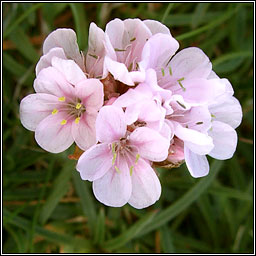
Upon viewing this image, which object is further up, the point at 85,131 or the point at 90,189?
the point at 85,131

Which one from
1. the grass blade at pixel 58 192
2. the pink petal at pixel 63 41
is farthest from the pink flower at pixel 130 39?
the grass blade at pixel 58 192

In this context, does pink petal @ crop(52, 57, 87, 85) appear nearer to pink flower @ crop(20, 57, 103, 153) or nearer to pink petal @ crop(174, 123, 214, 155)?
pink flower @ crop(20, 57, 103, 153)

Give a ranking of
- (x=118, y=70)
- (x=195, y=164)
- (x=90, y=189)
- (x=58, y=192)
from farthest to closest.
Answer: (x=90, y=189), (x=58, y=192), (x=195, y=164), (x=118, y=70)

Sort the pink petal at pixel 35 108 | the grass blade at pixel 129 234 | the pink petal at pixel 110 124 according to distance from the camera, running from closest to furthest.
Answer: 1. the pink petal at pixel 110 124
2. the pink petal at pixel 35 108
3. the grass blade at pixel 129 234

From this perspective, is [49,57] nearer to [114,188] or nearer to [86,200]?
[114,188]

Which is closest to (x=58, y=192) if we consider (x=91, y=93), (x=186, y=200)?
(x=186, y=200)

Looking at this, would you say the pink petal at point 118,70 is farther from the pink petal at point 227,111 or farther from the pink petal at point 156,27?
the pink petal at point 227,111

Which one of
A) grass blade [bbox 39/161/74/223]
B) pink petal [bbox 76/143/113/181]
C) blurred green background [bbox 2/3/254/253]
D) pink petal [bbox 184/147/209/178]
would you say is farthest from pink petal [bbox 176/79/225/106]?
grass blade [bbox 39/161/74/223]

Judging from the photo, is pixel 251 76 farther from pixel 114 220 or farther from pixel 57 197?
pixel 57 197
